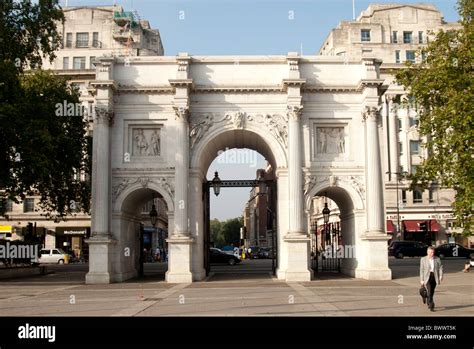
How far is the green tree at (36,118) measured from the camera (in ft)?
97.8

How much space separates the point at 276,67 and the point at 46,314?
63.0 feet

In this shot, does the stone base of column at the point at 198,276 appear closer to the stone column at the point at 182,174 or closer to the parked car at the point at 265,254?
the stone column at the point at 182,174

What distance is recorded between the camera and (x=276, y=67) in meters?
31.1

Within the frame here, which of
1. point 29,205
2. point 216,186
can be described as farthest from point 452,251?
point 29,205

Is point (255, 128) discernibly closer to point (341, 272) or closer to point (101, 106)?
point (101, 106)

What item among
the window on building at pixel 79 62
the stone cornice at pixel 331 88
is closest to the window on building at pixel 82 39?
the window on building at pixel 79 62

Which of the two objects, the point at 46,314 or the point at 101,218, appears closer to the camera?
the point at 46,314

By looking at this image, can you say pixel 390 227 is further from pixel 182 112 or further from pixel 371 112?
pixel 182 112

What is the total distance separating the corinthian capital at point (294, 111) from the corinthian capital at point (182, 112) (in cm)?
505

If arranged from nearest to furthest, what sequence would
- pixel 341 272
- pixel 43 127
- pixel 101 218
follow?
pixel 101 218
pixel 43 127
pixel 341 272

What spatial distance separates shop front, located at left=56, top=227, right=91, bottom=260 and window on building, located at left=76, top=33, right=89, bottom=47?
21.4 meters

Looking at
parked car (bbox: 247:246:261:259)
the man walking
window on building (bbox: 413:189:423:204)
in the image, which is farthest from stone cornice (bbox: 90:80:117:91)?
parked car (bbox: 247:246:261:259)
